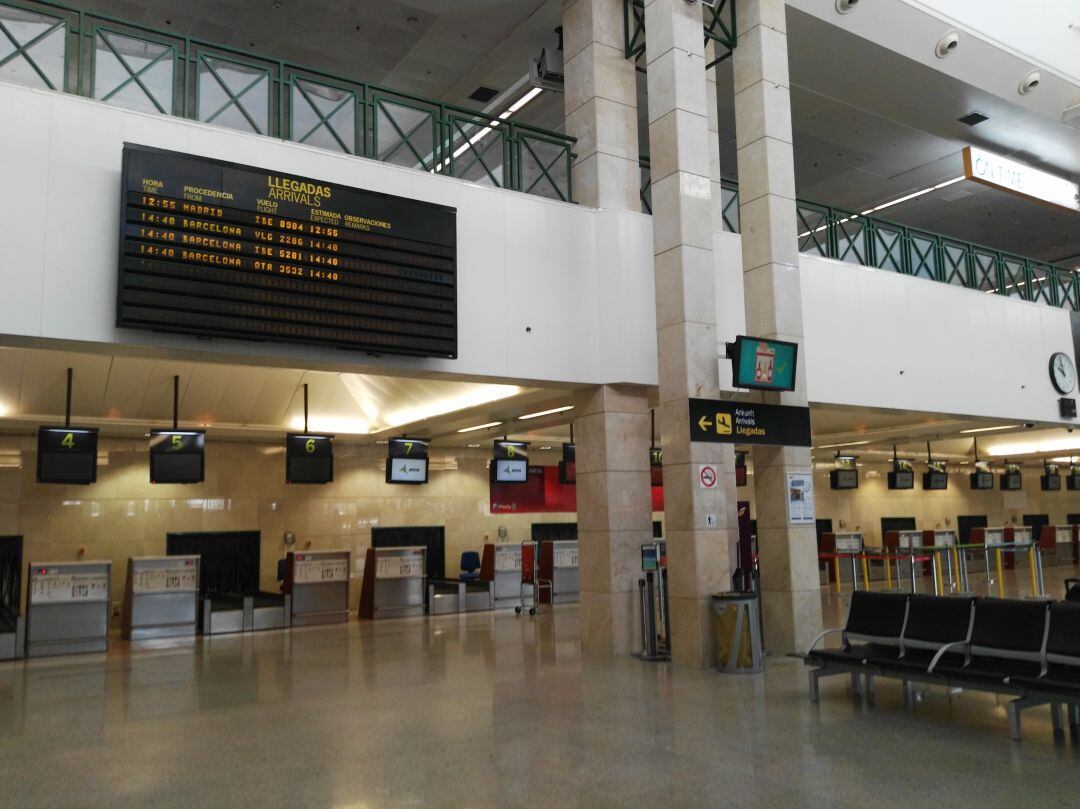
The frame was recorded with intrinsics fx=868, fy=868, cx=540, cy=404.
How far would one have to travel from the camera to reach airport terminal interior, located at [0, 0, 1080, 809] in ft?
20.5

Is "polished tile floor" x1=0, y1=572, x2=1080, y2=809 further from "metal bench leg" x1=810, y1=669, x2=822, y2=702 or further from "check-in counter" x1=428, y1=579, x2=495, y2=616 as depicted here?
"check-in counter" x1=428, y1=579, x2=495, y2=616

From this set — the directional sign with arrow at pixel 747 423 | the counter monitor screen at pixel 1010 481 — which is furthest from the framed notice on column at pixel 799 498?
the counter monitor screen at pixel 1010 481

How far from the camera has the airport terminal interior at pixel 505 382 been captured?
625 centimetres

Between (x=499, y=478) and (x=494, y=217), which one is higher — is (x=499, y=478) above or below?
below

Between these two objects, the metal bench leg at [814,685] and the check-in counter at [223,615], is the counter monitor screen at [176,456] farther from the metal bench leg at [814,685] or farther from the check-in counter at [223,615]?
the metal bench leg at [814,685]

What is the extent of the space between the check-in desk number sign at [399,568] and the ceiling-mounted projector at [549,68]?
851 centimetres

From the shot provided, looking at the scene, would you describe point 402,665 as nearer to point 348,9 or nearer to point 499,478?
point 499,478

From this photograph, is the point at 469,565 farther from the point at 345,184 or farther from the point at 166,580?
the point at 345,184

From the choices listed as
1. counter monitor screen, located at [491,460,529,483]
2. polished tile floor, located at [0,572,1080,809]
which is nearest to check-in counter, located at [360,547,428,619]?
counter monitor screen, located at [491,460,529,483]

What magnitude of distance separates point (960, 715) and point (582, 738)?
9.88 ft

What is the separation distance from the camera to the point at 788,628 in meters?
10.0

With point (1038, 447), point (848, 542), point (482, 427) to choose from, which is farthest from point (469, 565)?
point (1038, 447)

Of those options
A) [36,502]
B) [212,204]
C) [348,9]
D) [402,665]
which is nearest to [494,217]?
[212,204]

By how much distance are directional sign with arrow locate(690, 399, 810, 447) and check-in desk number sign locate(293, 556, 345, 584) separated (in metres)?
8.27
